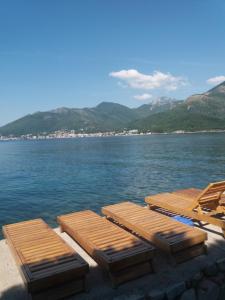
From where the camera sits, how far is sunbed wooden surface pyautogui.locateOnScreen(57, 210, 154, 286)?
27.6 ft

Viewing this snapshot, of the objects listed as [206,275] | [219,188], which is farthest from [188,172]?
[206,275]

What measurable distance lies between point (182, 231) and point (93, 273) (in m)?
3.31

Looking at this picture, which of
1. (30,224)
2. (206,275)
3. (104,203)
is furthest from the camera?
(104,203)

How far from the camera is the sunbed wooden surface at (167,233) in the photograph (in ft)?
31.4

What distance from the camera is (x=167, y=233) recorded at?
1036 cm

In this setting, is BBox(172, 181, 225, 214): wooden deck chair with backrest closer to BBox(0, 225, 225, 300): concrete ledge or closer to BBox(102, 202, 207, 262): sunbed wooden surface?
BBox(102, 202, 207, 262): sunbed wooden surface

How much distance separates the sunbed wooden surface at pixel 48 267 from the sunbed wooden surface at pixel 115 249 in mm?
699

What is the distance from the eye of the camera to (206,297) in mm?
8531

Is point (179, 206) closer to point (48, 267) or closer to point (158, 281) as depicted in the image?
point (158, 281)

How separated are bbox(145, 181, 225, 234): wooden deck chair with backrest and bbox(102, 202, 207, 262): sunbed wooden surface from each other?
4.46ft

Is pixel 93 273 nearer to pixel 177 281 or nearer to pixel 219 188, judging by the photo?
pixel 177 281

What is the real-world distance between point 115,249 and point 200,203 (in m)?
5.14

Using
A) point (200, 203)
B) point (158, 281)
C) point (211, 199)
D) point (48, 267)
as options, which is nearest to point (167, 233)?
point (158, 281)

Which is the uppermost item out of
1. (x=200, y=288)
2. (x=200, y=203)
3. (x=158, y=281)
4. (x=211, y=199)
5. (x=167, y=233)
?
(x=211, y=199)
